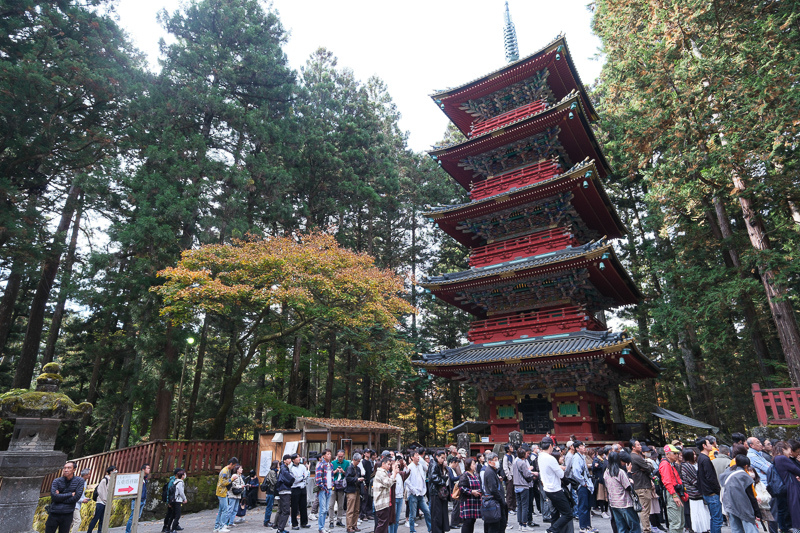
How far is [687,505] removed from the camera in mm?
7609

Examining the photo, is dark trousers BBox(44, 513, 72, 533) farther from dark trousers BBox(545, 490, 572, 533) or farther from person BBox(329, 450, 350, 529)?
dark trousers BBox(545, 490, 572, 533)

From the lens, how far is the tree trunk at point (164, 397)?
50.6 ft

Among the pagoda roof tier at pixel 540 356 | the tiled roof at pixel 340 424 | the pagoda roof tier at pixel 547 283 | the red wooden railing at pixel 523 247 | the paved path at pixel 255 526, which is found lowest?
the paved path at pixel 255 526

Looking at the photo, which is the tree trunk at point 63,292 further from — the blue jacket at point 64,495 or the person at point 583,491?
the person at point 583,491

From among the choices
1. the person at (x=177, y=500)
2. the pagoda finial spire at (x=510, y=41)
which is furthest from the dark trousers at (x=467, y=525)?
the pagoda finial spire at (x=510, y=41)

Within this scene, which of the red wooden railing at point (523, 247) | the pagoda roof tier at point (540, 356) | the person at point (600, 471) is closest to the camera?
the person at point (600, 471)

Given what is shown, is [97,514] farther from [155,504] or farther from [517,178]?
[517,178]

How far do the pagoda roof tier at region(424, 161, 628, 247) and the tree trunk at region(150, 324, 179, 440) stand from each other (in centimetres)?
1137

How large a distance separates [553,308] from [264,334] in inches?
459

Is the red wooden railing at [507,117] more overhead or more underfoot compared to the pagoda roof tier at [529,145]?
more overhead

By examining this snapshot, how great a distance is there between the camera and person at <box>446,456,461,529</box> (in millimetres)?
6645

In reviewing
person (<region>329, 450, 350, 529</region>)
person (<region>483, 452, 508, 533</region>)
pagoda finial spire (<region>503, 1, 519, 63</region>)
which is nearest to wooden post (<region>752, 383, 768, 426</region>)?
person (<region>483, 452, 508, 533</region>)

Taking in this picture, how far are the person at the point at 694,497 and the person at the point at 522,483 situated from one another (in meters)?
2.67

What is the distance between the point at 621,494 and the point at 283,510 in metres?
6.38
